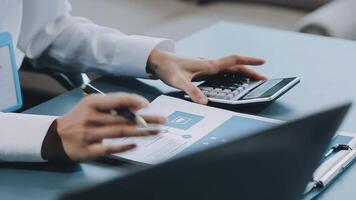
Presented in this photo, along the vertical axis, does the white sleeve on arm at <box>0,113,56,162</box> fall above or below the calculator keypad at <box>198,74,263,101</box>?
below

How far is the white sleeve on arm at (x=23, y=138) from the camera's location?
980 mm

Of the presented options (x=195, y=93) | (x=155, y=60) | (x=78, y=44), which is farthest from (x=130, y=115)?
(x=78, y=44)

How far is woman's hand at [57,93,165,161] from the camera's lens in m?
0.89

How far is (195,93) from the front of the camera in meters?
1.16

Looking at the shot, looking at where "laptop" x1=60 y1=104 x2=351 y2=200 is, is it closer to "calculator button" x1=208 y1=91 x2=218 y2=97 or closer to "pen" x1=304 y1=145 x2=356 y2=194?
"pen" x1=304 y1=145 x2=356 y2=194

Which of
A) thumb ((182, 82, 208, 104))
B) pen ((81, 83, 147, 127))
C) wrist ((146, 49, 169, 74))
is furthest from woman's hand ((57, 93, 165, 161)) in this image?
wrist ((146, 49, 169, 74))

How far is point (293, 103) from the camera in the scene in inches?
46.6

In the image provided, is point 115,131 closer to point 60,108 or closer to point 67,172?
point 67,172

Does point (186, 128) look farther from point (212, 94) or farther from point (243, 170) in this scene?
point (243, 170)

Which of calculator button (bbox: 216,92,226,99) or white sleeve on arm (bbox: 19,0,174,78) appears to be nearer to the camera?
calculator button (bbox: 216,92,226,99)

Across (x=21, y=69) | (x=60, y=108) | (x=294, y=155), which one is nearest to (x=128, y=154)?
(x=60, y=108)

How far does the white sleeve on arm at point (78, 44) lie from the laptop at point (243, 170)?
0.67 metres

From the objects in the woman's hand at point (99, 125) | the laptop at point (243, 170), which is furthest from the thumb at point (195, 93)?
the laptop at point (243, 170)

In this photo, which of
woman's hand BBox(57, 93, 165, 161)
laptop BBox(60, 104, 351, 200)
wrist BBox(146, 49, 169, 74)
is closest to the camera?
laptop BBox(60, 104, 351, 200)
